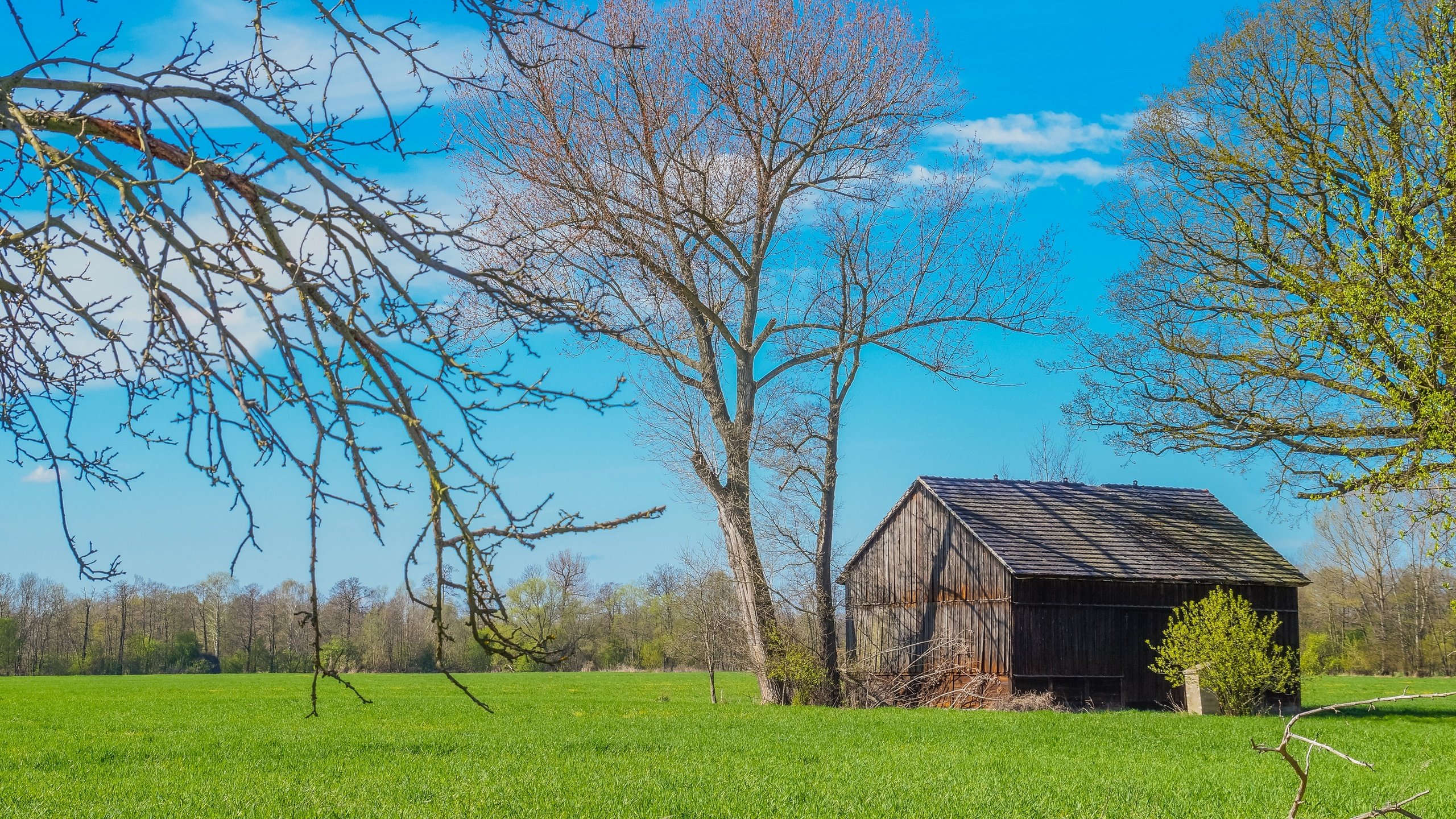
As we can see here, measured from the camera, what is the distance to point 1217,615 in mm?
22031

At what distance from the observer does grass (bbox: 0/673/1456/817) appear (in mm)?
9477

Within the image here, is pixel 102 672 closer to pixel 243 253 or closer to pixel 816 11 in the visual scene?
pixel 816 11

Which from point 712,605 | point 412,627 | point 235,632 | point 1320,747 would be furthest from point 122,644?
point 1320,747

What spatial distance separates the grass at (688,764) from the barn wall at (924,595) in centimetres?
360

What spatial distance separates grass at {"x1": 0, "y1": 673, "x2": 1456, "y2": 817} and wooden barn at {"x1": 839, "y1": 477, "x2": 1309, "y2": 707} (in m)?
2.47

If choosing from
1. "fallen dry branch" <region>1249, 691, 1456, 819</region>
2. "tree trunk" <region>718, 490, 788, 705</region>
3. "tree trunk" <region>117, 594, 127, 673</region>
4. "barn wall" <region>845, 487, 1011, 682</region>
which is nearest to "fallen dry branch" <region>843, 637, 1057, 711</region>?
"barn wall" <region>845, 487, 1011, 682</region>

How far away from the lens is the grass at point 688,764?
9477 millimetres

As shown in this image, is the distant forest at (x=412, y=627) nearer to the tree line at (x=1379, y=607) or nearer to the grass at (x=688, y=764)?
the tree line at (x=1379, y=607)

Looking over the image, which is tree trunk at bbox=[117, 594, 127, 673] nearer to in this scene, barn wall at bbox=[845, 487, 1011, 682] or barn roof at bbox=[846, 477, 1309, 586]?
barn wall at bbox=[845, 487, 1011, 682]

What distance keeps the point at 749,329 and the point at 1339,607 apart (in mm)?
57380

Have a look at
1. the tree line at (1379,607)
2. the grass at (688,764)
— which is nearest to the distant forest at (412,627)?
the tree line at (1379,607)

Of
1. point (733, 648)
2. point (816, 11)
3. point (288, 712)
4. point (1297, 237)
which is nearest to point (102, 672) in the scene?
point (288, 712)

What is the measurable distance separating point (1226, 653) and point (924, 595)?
694cm

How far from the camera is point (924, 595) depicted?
86.1ft
